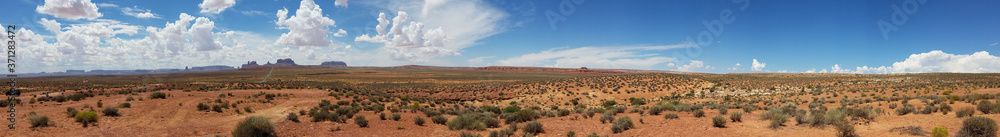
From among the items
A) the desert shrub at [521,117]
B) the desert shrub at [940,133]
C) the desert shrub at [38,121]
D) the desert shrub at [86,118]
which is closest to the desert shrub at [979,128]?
the desert shrub at [940,133]

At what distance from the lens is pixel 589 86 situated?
4597 centimetres

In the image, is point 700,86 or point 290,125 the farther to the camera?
point 700,86

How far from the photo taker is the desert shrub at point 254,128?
11430mm

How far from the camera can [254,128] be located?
11594 millimetres

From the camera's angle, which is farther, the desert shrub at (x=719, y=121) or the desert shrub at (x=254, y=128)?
the desert shrub at (x=719, y=121)

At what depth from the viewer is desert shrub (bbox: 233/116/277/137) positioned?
1143 centimetres

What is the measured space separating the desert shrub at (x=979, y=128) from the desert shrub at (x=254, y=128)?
17.0 m

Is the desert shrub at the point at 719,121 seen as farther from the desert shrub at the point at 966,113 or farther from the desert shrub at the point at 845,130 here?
the desert shrub at the point at 966,113

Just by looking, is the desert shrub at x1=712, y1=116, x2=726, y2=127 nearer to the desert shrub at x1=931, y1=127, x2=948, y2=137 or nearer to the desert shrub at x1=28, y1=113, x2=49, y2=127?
the desert shrub at x1=931, y1=127, x2=948, y2=137

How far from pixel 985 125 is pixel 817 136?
2802 millimetres

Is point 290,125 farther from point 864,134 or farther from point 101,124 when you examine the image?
point 864,134

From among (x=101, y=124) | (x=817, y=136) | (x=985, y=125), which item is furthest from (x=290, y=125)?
(x=985, y=125)

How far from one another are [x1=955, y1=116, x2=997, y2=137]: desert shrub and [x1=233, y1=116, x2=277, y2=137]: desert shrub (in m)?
17.0

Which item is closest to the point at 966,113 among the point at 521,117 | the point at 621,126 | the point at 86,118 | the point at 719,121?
the point at 719,121
